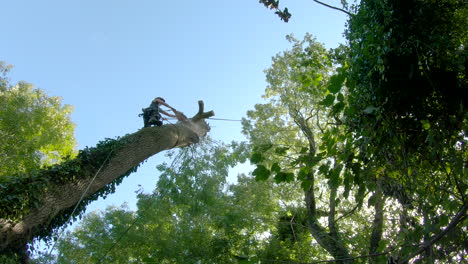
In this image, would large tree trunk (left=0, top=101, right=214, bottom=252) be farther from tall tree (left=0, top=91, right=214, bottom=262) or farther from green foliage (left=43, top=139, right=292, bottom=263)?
green foliage (left=43, top=139, right=292, bottom=263)

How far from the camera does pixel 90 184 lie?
4.31 meters

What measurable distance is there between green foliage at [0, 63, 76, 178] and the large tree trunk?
393 centimetres

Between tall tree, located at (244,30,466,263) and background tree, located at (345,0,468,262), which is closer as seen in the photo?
tall tree, located at (244,30,466,263)

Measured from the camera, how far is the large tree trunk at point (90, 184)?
355 cm

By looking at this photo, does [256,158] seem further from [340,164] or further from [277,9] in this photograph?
[277,9]

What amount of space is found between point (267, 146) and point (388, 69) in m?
1.21

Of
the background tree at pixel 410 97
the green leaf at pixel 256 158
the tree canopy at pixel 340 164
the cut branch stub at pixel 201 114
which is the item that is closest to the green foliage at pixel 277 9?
the tree canopy at pixel 340 164

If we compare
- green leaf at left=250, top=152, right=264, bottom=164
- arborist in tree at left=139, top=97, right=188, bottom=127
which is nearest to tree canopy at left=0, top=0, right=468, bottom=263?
green leaf at left=250, top=152, right=264, bottom=164

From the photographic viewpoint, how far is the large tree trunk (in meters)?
3.55

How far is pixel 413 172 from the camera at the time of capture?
2.62 metres

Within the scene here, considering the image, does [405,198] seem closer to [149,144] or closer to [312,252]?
[149,144]

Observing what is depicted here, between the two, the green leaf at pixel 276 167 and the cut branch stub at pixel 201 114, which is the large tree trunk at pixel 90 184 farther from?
the green leaf at pixel 276 167

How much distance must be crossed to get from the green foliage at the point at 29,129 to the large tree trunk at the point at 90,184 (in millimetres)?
3934

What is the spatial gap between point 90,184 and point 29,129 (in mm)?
6849
